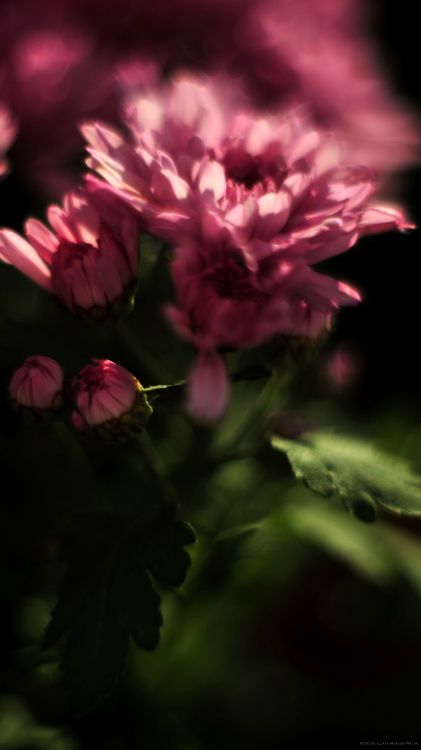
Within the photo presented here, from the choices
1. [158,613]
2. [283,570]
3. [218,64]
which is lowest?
[283,570]

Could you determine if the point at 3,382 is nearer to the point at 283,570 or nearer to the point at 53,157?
the point at 53,157

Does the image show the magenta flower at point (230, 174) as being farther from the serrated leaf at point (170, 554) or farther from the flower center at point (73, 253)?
the serrated leaf at point (170, 554)

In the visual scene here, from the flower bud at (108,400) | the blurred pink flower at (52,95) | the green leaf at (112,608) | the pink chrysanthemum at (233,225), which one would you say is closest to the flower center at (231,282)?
the pink chrysanthemum at (233,225)

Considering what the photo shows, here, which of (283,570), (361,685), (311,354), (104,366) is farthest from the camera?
(361,685)

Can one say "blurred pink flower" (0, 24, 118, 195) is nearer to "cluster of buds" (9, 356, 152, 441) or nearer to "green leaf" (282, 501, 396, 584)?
"cluster of buds" (9, 356, 152, 441)

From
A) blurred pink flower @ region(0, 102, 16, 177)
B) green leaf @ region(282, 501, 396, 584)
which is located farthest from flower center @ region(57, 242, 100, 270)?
green leaf @ region(282, 501, 396, 584)

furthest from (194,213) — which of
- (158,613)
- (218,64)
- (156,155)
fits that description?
(218,64)
